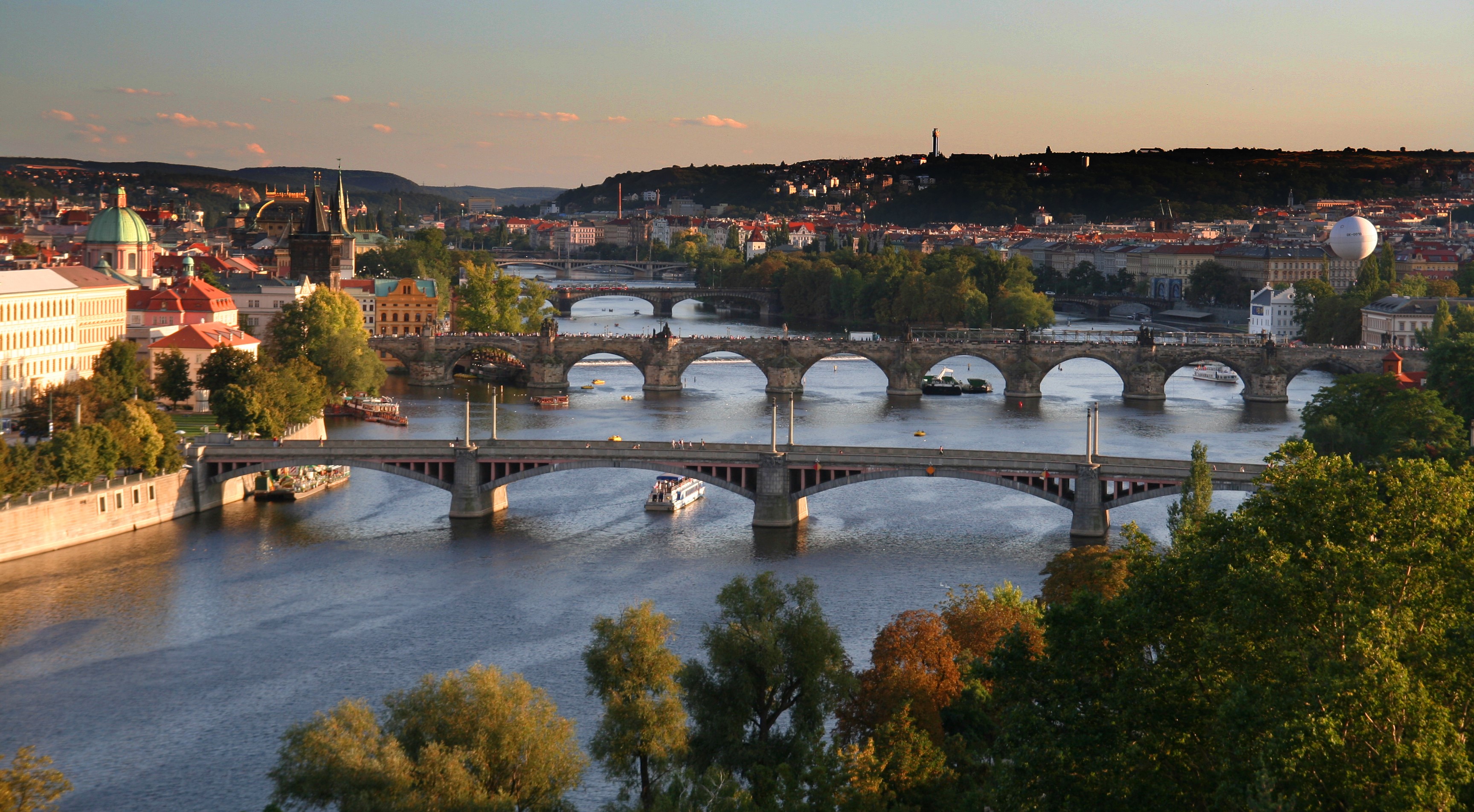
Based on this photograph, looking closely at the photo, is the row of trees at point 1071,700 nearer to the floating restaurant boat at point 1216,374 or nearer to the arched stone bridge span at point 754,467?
the arched stone bridge span at point 754,467

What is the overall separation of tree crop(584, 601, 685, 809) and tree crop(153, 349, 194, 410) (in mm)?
25777

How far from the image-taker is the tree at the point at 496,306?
6269 centimetres

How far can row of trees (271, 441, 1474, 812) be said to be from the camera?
10539 mm

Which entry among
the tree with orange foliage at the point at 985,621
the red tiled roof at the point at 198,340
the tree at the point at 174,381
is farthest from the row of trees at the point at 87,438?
the tree with orange foliage at the point at 985,621

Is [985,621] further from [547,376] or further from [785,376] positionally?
[547,376]

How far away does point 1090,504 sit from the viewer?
98.3 feet

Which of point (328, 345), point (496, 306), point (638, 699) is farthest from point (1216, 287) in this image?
point (638, 699)

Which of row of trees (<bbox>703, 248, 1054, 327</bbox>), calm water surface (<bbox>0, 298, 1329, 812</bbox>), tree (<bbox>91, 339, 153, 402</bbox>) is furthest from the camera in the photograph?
row of trees (<bbox>703, 248, 1054, 327</bbox>)

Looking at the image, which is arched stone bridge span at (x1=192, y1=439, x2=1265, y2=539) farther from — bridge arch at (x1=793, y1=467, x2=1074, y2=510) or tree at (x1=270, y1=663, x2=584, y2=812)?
tree at (x1=270, y1=663, x2=584, y2=812)

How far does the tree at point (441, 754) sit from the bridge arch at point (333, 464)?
16.0 m

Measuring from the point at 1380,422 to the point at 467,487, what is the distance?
54.5ft

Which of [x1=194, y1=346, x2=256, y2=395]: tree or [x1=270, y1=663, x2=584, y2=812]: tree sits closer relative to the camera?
[x1=270, y1=663, x2=584, y2=812]: tree

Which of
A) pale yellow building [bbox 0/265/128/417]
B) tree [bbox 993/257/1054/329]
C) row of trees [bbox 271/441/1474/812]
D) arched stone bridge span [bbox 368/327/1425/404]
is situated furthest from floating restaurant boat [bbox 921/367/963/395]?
row of trees [bbox 271/441/1474/812]

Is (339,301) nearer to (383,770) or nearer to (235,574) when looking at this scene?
(235,574)
